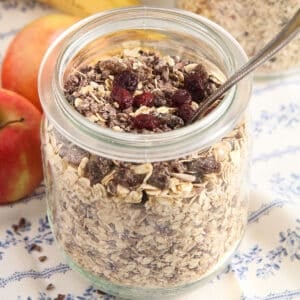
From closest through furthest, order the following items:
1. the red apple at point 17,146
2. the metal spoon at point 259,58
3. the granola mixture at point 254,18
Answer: the metal spoon at point 259,58
the red apple at point 17,146
the granola mixture at point 254,18

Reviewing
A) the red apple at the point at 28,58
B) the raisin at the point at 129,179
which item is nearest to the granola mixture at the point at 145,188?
the raisin at the point at 129,179

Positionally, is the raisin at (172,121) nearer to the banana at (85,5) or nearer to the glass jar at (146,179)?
the glass jar at (146,179)

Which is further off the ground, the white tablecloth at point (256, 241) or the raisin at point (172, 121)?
the raisin at point (172, 121)

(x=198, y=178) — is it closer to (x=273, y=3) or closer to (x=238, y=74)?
(x=238, y=74)

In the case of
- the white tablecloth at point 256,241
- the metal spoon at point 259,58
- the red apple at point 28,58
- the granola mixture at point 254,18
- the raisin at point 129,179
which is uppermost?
the metal spoon at point 259,58

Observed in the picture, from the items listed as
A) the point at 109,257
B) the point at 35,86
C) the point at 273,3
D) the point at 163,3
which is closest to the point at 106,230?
the point at 109,257

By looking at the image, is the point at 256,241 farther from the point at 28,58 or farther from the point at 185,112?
the point at 28,58
